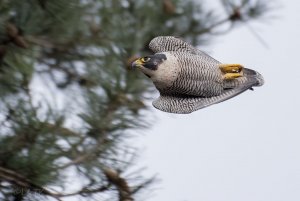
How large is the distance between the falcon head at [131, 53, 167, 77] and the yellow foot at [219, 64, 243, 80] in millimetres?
67

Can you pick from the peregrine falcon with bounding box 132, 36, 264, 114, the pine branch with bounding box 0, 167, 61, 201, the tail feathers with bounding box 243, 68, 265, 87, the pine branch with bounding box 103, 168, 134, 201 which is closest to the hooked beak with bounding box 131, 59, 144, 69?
the peregrine falcon with bounding box 132, 36, 264, 114

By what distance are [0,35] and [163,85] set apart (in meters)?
0.57

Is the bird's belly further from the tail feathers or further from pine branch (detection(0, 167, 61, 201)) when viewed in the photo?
pine branch (detection(0, 167, 61, 201))

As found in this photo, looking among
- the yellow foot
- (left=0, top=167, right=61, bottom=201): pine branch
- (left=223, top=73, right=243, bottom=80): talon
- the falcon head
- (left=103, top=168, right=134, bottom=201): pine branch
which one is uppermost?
(left=0, top=167, right=61, bottom=201): pine branch

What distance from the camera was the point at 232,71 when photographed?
68 cm

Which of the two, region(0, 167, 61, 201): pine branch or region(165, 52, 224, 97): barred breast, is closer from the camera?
region(165, 52, 224, 97): barred breast

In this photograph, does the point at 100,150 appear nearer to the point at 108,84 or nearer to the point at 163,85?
the point at 108,84

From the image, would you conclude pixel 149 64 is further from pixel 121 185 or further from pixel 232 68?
pixel 121 185

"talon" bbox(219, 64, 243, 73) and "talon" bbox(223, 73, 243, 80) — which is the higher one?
"talon" bbox(219, 64, 243, 73)

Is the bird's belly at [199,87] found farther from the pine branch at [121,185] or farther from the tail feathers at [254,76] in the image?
the pine branch at [121,185]

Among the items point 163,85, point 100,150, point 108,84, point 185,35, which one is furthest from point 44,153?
point 163,85

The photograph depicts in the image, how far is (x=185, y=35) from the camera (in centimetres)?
121

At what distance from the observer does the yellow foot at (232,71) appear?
0.67 meters

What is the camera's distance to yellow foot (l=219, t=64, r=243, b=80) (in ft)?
2.21
